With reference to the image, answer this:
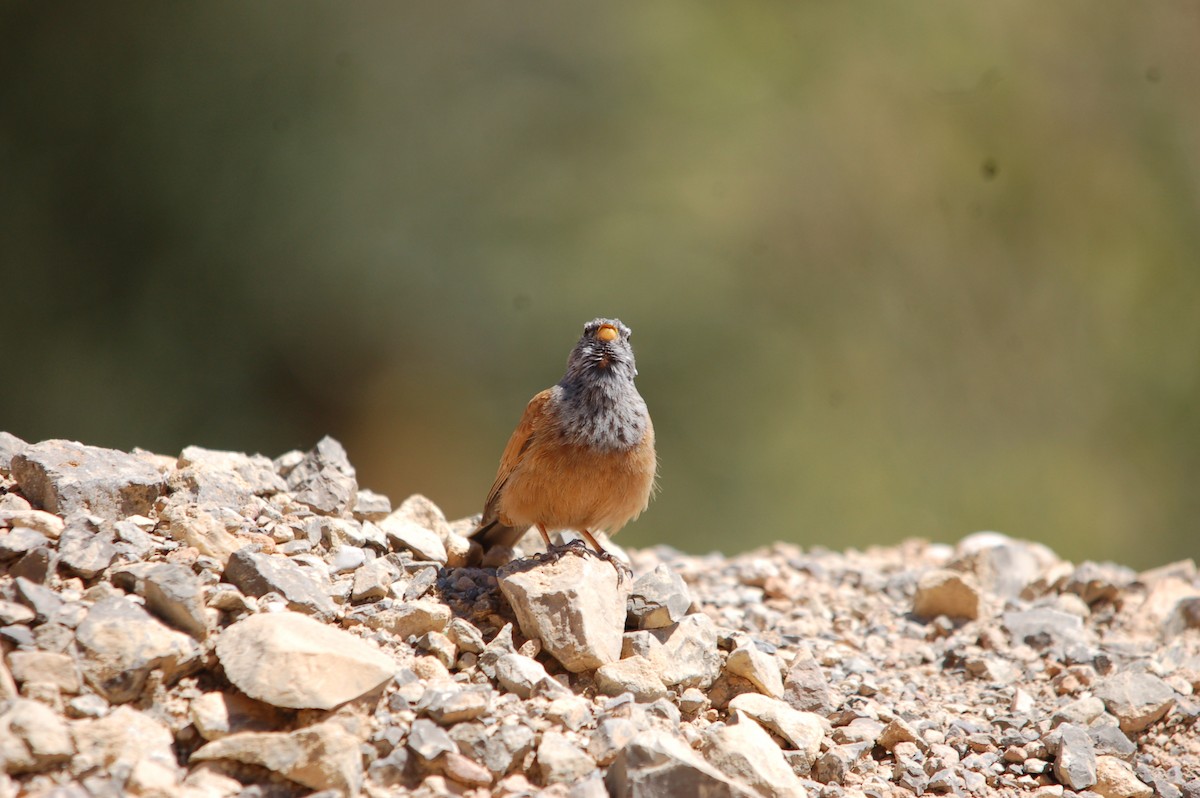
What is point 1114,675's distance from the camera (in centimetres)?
513

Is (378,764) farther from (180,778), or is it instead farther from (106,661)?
(106,661)

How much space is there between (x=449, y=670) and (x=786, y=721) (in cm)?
140

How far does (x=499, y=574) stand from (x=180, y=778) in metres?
1.70

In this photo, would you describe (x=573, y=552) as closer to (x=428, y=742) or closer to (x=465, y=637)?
(x=465, y=637)

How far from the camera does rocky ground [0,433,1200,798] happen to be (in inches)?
133

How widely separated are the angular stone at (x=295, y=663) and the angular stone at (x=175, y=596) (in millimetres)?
110

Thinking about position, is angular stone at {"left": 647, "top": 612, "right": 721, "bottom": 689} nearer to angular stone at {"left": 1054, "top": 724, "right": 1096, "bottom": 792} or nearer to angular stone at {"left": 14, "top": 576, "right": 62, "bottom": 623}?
angular stone at {"left": 1054, "top": 724, "right": 1096, "bottom": 792}

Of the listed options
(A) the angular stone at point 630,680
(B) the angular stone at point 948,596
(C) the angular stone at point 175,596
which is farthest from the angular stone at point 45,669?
(B) the angular stone at point 948,596

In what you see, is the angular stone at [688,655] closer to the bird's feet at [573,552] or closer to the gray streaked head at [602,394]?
the bird's feet at [573,552]

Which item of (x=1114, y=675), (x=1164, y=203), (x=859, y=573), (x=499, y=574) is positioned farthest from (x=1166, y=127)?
(x=499, y=574)

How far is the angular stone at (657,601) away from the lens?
4637mm

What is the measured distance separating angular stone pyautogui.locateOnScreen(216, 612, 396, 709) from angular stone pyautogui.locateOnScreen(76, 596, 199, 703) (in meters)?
0.15

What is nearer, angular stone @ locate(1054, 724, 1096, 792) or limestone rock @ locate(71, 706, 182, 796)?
limestone rock @ locate(71, 706, 182, 796)

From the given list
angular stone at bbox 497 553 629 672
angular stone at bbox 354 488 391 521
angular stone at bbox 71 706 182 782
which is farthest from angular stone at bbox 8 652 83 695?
angular stone at bbox 354 488 391 521
